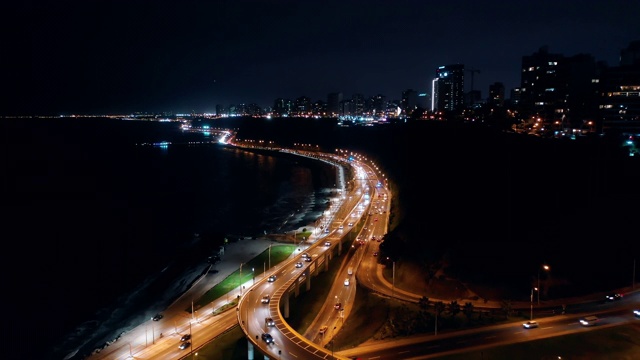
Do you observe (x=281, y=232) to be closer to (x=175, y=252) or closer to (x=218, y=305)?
(x=175, y=252)

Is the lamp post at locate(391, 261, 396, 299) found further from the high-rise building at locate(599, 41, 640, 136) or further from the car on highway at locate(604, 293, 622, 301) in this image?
the high-rise building at locate(599, 41, 640, 136)

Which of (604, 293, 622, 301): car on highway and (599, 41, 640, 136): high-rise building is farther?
(599, 41, 640, 136): high-rise building

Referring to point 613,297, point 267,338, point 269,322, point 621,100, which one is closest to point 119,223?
point 269,322

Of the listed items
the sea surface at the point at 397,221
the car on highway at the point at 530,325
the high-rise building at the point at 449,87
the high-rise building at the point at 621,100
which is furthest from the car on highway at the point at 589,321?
the high-rise building at the point at 449,87

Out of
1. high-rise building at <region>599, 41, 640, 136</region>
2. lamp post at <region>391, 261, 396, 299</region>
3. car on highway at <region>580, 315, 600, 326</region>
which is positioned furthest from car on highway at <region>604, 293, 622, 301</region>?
high-rise building at <region>599, 41, 640, 136</region>

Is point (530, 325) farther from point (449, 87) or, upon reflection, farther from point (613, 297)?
point (449, 87)

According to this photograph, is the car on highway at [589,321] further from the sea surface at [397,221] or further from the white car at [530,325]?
the sea surface at [397,221]
